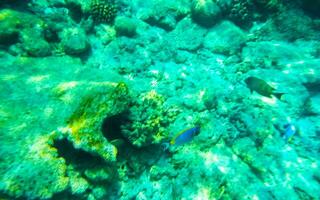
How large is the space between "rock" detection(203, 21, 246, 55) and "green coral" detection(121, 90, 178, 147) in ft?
12.4

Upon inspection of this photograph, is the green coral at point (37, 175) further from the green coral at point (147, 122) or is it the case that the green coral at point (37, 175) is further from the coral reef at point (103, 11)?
the coral reef at point (103, 11)

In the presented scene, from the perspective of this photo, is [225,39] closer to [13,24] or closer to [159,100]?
[159,100]

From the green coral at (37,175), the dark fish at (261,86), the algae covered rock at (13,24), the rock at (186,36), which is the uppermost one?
the dark fish at (261,86)

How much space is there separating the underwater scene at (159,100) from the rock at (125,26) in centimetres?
3

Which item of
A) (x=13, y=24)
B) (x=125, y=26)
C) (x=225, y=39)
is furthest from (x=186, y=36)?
(x=13, y=24)

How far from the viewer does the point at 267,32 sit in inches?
324

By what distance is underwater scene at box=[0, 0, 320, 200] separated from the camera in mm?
3748

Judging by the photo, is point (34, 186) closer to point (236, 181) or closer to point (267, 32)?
point (236, 181)

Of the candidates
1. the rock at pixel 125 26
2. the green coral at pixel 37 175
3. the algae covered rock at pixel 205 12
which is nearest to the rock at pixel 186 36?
the algae covered rock at pixel 205 12

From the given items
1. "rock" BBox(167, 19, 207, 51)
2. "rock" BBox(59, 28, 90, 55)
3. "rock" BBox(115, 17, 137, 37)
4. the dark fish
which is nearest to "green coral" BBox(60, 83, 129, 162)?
the dark fish

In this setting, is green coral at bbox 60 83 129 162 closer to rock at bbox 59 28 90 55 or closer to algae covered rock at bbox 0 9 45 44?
rock at bbox 59 28 90 55

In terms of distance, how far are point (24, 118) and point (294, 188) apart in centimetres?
531

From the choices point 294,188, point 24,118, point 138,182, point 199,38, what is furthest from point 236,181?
point 199,38

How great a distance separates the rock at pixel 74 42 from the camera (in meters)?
6.14
